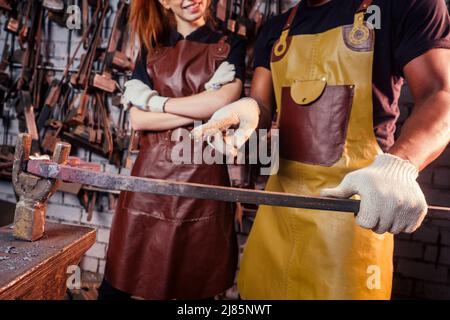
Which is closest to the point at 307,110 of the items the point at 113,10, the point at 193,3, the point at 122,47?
the point at 193,3

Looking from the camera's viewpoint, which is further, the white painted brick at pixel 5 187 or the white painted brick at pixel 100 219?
the white painted brick at pixel 5 187

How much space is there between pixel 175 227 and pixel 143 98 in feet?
2.27

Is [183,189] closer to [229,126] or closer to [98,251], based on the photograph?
[229,126]

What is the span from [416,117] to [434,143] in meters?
0.10

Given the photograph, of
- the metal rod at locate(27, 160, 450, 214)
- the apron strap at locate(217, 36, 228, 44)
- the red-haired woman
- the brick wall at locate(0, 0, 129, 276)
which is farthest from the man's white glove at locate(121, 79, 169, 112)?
the brick wall at locate(0, 0, 129, 276)

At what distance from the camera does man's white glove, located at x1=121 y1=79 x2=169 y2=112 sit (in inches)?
74.5

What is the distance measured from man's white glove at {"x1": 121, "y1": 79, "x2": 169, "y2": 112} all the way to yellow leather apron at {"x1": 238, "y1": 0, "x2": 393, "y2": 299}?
669 mm

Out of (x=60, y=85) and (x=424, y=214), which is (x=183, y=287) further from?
(x=60, y=85)

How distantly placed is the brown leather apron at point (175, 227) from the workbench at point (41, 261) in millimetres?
700

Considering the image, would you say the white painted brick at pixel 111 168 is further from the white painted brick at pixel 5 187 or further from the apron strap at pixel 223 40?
the apron strap at pixel 223 40

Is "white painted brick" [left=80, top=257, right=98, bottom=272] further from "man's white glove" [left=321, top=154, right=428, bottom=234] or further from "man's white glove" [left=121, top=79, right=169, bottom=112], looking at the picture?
"man's white glove" [left=321, top=154, right=428, bottom=234]

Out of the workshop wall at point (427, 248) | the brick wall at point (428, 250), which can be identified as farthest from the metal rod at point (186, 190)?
the brick wall at point (428, 250)

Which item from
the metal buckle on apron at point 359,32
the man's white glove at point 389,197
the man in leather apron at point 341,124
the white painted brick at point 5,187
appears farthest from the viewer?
the white painted brick at point 5,187

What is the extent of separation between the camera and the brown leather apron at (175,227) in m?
1.87
